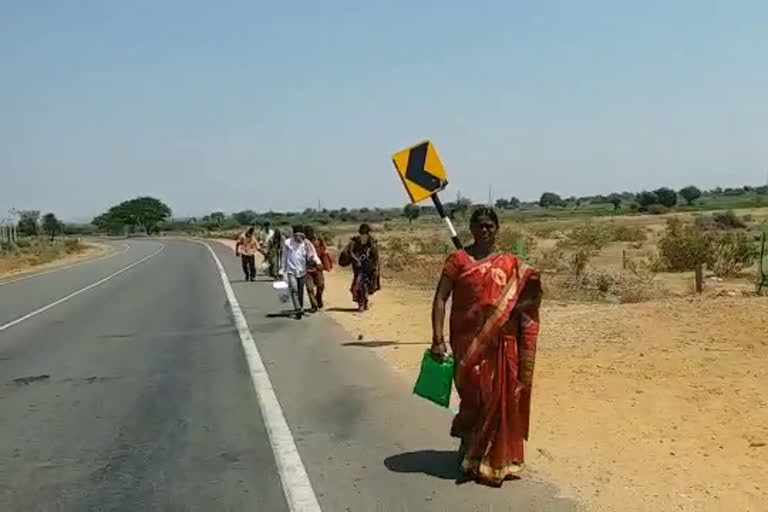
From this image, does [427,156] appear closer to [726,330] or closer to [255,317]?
[726,330]

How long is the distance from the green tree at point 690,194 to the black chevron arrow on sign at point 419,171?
158m

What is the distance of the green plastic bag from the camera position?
6.52 m

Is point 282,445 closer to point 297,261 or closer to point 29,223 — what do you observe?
point 297,261

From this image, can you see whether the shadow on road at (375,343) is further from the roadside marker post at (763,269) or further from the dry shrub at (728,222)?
the dry shrub at (728,222)

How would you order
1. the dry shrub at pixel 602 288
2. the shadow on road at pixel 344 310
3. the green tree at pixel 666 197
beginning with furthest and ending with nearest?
the green tree at pixel 666 197 < the dry shrub at pixel 602 288 < the shadow on road at pixel 344 310

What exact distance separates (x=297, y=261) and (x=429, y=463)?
428 inches

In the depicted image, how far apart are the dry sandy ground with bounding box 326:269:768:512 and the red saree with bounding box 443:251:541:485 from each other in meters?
0.51

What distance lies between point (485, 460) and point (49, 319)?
14.3 m

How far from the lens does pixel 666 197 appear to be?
138375 mm

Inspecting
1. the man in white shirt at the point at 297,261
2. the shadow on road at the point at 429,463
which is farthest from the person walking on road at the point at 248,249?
the shadow on road at the point at 429,463

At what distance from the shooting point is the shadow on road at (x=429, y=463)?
257 inches

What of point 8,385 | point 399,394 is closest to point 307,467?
point 399,394

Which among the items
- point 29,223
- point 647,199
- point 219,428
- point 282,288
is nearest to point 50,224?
point 29,223

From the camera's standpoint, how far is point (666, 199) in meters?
138
